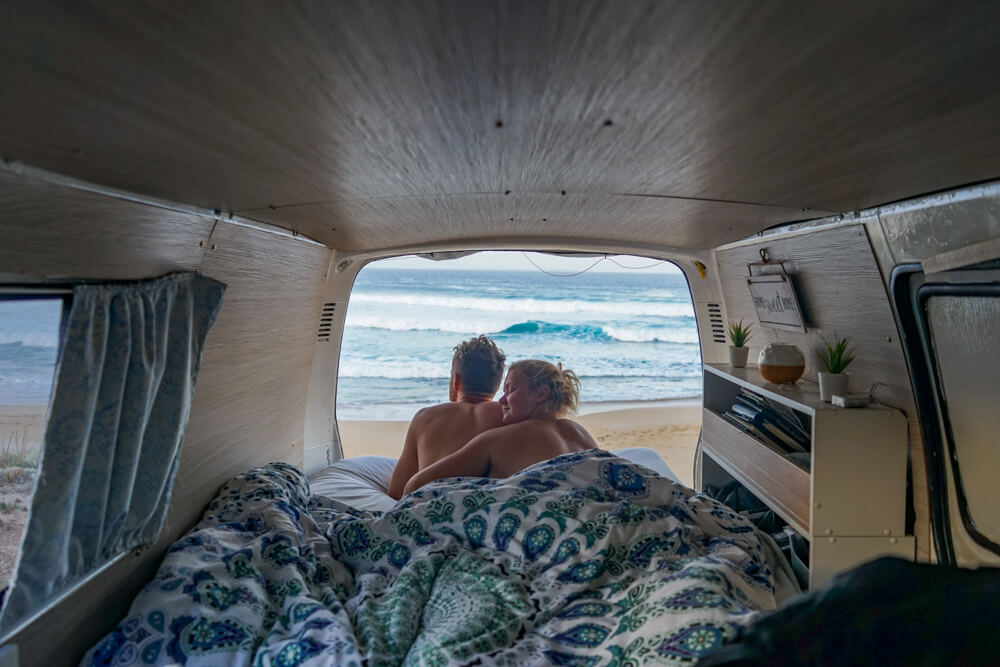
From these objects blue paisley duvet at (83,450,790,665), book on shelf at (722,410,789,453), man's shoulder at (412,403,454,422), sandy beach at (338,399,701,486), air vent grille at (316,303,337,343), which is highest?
air vent grille at (316,303,337,343)

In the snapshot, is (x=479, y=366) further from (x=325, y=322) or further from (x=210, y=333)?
(x=210, y=333)

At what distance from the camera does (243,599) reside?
1530mm

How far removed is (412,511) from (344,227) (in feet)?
4.31

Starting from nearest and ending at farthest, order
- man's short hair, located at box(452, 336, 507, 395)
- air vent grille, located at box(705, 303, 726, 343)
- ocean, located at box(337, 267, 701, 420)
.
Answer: man's short hair, located at box(452, 336, 507, 395) → air vent grille, located at box(705, 303, 726, 343) → ocean, located at box(337, 267, 701, 420)

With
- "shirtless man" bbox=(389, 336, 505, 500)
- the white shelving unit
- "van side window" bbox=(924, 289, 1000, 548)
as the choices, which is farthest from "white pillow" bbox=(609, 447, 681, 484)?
"van side window" bbox=(924, 289, 1000, 548)

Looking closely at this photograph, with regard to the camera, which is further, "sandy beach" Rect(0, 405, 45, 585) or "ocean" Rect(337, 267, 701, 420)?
"ocean" Rect(337, 267, 701, 420)

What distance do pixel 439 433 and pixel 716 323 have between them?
6.40 feet

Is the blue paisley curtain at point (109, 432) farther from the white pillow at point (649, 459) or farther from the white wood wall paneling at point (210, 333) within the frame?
the white pillow at point (649, 459)

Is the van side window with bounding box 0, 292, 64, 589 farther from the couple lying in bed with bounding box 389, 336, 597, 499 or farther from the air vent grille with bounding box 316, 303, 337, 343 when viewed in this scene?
the air vent grille with bounding box 316, 303, 337, 343

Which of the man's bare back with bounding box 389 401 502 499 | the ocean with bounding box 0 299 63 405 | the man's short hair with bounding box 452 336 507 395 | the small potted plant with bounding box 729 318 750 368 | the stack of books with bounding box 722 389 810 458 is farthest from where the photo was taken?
the man's short hair with bounding box 452 336 507 395

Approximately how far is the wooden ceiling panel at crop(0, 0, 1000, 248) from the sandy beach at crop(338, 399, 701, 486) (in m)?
4.91

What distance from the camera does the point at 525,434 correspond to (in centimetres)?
271

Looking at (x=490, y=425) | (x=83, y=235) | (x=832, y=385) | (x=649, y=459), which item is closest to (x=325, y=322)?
(x=490, y=425)

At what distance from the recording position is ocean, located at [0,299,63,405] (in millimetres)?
1252
